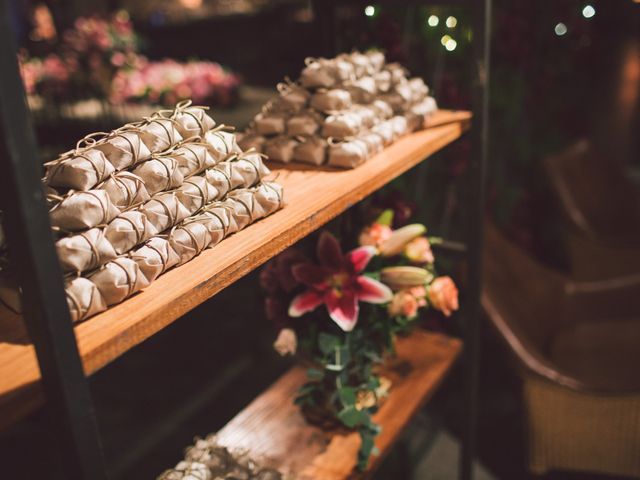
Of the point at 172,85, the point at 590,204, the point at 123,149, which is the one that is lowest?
the point at 590,204

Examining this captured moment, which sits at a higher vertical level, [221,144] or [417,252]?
[221,144]

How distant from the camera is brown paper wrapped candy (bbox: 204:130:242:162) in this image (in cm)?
109

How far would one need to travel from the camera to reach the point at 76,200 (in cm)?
82

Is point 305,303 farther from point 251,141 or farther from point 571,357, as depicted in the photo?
point 571,357

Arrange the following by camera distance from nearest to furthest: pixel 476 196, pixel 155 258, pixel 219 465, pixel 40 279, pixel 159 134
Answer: pixel 40 279 < pixel 155 258 < pixel 159 134 < pixel 219 465 < pixel 476 196

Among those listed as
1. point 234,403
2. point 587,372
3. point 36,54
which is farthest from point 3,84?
point 36,54

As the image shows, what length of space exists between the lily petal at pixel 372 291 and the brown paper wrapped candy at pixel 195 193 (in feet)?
1.53

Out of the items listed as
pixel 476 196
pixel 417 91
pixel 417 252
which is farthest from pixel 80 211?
pixel 476 196

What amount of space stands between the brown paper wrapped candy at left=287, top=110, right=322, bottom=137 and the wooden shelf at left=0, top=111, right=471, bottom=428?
0.24 ft

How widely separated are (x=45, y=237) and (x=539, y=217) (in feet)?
12.7

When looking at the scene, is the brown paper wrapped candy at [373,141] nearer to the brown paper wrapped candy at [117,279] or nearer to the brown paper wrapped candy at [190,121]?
the brown paper wrapped candy at [190,121]

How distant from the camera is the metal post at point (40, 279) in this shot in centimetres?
60

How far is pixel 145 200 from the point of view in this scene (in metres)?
0.94

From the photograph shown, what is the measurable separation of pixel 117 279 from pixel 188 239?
15 cm
